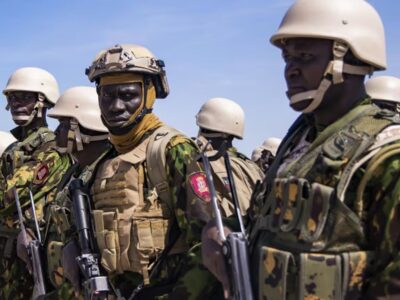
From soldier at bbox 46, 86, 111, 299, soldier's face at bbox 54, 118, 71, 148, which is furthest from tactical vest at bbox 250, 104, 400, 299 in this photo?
soldier's face at bbox 54, 118, 71, 148

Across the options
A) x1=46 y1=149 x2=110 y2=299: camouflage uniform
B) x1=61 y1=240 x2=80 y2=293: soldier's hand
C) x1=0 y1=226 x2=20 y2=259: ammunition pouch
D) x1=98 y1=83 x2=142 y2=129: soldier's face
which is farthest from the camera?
x1=0 y1=226 x2=20 y2=259: ammunition pouch

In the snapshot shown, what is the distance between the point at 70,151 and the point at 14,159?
61.9 inches

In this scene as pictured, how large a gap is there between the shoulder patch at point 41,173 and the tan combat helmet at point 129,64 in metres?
2.35

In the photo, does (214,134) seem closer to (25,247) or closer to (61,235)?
(25,247)

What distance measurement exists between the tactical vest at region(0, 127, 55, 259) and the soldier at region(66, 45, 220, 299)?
106 inches

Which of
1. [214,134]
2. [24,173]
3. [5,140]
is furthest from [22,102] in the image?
[5,140]

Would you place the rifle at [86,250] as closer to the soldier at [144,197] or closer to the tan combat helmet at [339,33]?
the soldier at [144,197]

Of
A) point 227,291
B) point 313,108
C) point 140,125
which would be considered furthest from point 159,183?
point 313,108

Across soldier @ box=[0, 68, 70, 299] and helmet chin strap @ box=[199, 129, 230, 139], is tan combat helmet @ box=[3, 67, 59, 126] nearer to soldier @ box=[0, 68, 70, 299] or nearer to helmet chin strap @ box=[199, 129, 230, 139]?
soldier @ box=[0, 68, 70, 299]

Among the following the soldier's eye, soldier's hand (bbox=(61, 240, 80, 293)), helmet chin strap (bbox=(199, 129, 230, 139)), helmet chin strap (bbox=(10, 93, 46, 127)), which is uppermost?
the soldier's eye

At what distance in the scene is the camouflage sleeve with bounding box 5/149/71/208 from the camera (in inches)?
265

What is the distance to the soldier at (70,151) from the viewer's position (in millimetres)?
5086

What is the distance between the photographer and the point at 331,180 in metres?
2.86

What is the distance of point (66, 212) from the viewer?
518 cm
